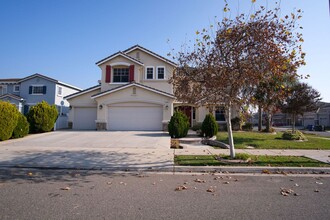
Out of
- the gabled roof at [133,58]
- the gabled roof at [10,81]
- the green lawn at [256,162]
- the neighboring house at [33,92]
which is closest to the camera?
the green lawn at [256,162]

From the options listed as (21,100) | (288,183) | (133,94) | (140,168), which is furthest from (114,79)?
(288,183)

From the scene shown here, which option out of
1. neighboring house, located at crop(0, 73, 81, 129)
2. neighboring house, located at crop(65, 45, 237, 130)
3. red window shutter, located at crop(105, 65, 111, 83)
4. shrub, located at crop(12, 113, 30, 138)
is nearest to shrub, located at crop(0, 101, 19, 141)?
shrub, located at crop(12, 113, 30, 138)

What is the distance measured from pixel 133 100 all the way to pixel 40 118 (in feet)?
24.4

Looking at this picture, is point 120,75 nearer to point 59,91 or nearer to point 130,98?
point 130,98

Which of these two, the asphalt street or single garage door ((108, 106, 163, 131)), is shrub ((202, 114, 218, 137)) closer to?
single garage door ((108, 106, 163, 131))

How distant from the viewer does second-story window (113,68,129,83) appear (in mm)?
21500

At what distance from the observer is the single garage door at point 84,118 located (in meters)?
20.9

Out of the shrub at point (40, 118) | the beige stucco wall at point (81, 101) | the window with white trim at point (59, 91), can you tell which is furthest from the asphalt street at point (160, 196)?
the window with white trim at point (59, 91)

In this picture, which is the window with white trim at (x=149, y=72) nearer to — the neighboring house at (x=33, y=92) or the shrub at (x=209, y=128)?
the shrub at (x=209, y=128)

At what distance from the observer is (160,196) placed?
4621mm

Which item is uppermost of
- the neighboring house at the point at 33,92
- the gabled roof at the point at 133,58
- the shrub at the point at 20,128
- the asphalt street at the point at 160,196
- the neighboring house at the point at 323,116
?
the gabled roof at the point at 133,58

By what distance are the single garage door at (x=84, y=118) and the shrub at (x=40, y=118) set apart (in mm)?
3336

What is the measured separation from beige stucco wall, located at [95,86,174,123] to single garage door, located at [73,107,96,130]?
187 centimetres

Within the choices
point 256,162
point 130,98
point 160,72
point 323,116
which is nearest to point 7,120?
point 130,98
